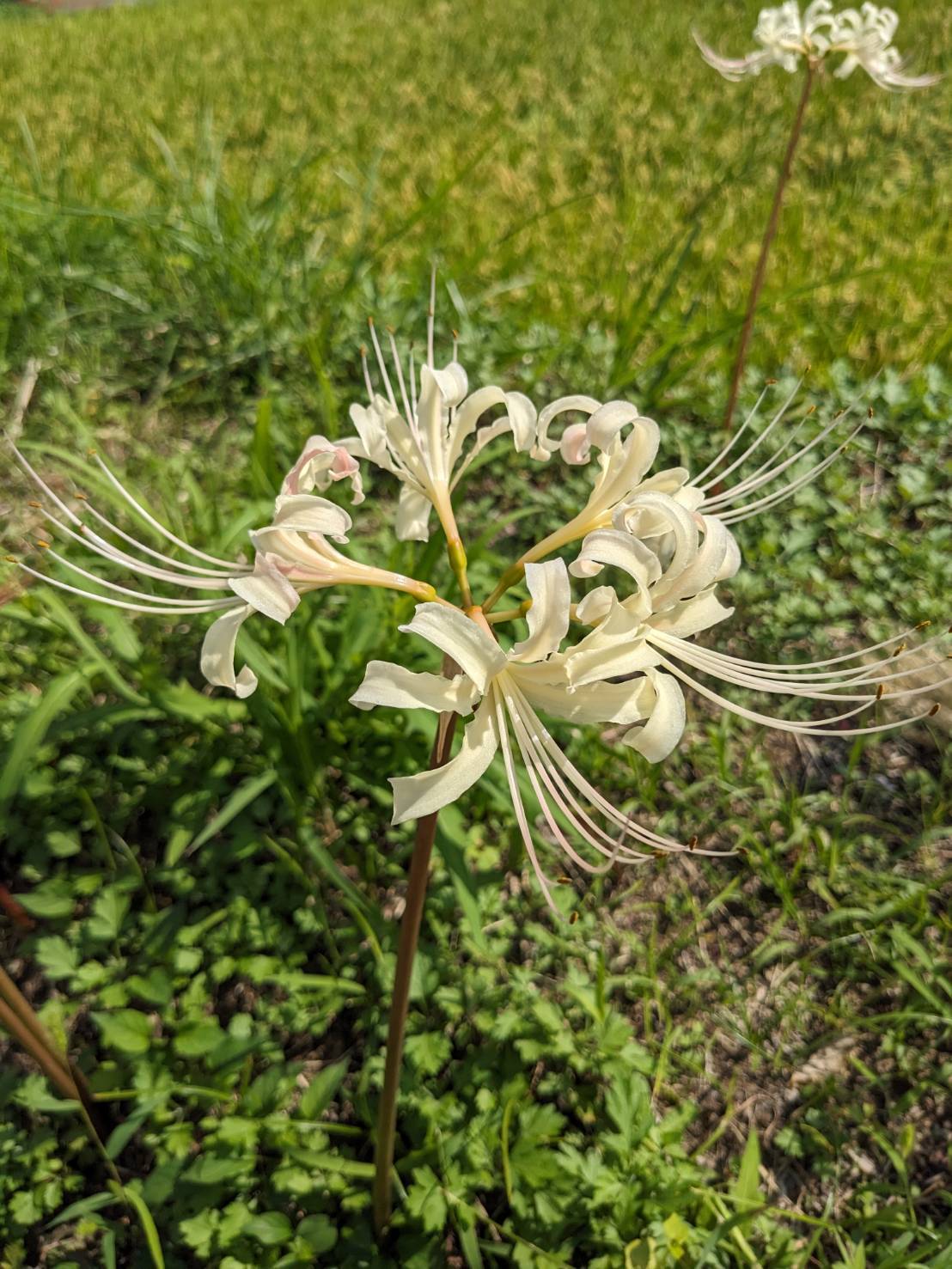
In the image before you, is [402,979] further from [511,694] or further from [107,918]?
[107,918]

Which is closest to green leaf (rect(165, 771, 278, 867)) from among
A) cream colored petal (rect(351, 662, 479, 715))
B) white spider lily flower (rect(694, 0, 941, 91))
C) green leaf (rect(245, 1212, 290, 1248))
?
green leaf (rect(245, 1212, 290, 1248))

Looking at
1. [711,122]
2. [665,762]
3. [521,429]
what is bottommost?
[665,762]

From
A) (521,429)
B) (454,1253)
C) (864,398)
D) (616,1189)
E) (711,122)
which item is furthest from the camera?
(711,122)

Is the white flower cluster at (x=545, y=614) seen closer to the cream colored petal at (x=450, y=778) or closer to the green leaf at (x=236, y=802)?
the cream colored petal at (x=450, y=778)

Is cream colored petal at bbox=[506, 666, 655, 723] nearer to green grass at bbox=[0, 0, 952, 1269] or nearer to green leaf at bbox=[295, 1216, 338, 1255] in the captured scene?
green grass at bbox=[0, 0, 952, 1269]

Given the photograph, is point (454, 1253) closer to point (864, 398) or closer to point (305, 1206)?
point (305, 1206)

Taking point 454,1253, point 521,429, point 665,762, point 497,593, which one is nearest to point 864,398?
point 665,762

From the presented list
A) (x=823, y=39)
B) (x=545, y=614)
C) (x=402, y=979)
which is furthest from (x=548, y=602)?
(x=823, y=39)
